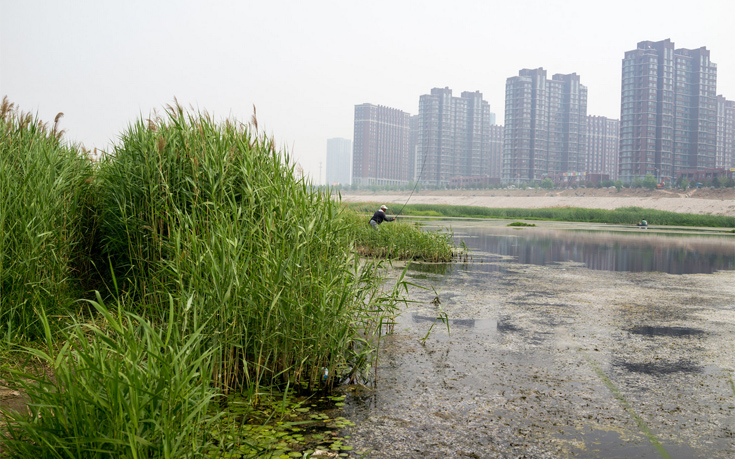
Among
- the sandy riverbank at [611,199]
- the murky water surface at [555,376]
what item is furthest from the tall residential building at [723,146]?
the murky water surface at [555,376]

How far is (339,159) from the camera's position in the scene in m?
154

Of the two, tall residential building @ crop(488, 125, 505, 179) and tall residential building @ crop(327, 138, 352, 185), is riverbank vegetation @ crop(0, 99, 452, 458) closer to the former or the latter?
tall residential building @ crop(488, 125, 505, 179)

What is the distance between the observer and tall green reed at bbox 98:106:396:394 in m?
3.61

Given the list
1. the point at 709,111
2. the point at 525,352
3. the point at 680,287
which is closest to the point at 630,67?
the point at 709,111

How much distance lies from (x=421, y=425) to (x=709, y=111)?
86596mm

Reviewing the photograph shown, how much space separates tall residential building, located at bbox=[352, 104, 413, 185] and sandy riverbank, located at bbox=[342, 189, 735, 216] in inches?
1418

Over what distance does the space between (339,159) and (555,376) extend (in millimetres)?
150833

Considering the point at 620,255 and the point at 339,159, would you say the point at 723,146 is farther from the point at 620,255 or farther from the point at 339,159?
the point at 339,159

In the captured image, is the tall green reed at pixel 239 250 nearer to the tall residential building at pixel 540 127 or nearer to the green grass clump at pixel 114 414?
the green grass clump at pixel 114 414

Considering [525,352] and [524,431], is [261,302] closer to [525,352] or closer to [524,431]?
[524,431]

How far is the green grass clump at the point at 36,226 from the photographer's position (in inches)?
161

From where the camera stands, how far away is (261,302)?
3.71 metres

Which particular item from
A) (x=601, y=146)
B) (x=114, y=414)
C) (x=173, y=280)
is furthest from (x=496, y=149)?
(x=114, y=414)

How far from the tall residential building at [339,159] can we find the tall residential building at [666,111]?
8806cm
